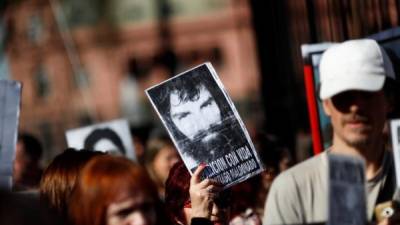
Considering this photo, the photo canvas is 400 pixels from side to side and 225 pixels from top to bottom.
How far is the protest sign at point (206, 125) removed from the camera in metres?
4.62

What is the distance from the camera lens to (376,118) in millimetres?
4293

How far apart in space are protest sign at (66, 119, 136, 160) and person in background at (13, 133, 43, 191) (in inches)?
27.8

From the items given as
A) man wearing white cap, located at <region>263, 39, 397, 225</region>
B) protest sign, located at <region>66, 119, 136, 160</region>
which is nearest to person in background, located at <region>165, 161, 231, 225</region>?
man wearing white cap, located at <region>263, 39, 397, 225</region>

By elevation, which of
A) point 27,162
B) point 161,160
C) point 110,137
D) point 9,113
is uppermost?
point 9,113

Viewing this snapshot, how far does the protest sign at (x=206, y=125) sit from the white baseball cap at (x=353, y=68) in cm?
43

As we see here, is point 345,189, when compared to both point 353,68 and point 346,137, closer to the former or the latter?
point 346,137

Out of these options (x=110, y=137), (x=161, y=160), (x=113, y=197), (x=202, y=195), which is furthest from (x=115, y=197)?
(x=161, y=160)

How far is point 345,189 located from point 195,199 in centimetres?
102

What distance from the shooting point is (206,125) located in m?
4.66

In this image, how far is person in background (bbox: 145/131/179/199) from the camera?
26.0 ft

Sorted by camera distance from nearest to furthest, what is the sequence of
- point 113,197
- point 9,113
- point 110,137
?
point 113,197, point 9,113, point 110,137

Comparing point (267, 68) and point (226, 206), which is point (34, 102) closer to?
point (267, 68)

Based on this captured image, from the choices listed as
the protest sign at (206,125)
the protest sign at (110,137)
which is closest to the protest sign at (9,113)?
the protest sign at (206,125)

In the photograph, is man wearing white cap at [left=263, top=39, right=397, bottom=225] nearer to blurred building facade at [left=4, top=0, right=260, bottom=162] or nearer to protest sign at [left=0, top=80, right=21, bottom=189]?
protest sign at [left=0, top=80, right=21, bottom=189]
